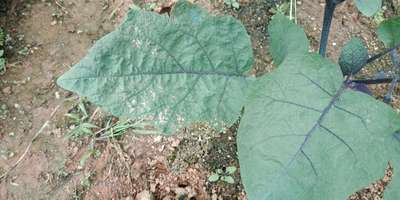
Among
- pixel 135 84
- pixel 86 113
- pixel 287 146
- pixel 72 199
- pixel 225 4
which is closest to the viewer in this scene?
pixel 287 146

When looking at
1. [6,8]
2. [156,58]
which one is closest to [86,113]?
[6,8]

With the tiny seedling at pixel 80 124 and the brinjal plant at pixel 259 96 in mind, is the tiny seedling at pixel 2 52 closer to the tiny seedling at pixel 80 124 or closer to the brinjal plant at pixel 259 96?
the tiny seedling at pixel 80 124

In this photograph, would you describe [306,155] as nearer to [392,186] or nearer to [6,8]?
[392,186]

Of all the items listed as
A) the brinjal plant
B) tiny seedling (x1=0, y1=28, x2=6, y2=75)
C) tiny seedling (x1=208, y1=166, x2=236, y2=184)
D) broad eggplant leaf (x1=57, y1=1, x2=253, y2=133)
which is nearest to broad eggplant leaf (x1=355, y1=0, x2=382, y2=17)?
the brinjal plant

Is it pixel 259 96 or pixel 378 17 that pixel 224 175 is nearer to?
pixel 259 96

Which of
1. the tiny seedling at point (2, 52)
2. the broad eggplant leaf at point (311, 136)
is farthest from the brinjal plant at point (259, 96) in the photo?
the tiny seedling at point (2, 52)

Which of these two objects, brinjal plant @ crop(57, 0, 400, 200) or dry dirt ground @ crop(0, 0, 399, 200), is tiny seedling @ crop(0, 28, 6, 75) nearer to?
dry dirt ground @ crop(0, 0, 399, 200)

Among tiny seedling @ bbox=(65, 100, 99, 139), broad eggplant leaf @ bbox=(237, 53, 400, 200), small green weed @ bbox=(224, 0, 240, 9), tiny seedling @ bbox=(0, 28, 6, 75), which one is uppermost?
broad eggplant leaf @ bbox=(237, 53, 400, 200)

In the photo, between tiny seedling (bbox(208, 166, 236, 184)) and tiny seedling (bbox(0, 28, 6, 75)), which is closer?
→ tiny seedling (bbox(208, 166, 236, 184))
